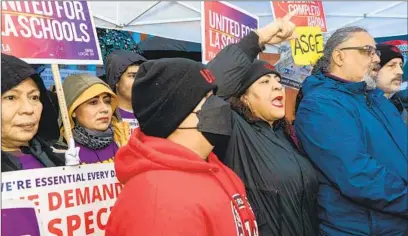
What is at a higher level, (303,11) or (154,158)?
(303,11)

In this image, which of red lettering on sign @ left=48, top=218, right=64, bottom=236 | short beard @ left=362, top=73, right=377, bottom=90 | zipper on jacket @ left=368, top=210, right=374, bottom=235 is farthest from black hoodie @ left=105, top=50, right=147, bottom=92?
zipper on jacket @ left=368, top=210, right=374, bottom=235

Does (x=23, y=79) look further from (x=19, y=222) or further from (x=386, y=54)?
(x=386, y=54)

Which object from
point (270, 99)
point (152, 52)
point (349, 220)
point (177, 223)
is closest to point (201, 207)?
point (177, 223)

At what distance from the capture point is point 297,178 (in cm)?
196

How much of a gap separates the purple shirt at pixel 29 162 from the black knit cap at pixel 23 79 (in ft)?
0.75

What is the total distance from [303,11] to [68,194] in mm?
2664

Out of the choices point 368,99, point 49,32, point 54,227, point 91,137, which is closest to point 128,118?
point 91,137

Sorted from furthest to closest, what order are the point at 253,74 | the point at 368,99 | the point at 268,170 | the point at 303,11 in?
the point at 303,11 → the point at 368,99 → the point at 253,74 → the point at 268,170

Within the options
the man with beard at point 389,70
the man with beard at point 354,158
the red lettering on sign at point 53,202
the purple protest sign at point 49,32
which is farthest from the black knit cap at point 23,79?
the man with beard at point 389,70

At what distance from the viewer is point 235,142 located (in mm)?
1985

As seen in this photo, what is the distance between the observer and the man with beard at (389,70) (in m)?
3.51

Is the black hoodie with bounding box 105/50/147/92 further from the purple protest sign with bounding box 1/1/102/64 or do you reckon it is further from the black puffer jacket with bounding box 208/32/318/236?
the black puffer jacket with bounding box 208/32/318/236

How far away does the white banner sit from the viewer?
5.65 feet

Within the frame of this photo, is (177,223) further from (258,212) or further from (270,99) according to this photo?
(270,99)
